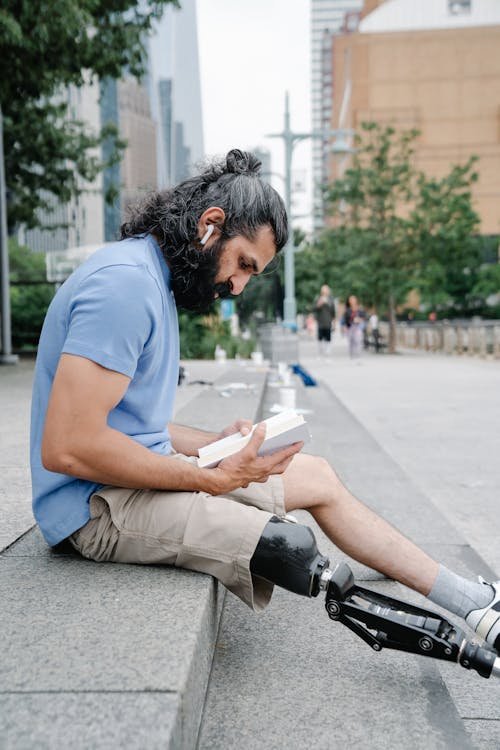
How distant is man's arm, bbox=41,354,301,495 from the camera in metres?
2.10

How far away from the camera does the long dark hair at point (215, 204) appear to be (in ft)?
8.19

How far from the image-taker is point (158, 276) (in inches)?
94.7

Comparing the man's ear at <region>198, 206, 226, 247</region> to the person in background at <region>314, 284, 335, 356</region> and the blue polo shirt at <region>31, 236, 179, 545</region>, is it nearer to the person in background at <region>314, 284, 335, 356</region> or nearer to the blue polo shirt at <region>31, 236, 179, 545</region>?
the blue polo shirt at <region>31, 236, 179, 545</region>

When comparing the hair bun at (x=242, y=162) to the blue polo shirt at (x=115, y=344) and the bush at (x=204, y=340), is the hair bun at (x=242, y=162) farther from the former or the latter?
the bush at (x=204, y=340)

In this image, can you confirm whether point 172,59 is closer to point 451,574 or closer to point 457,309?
point 457,309

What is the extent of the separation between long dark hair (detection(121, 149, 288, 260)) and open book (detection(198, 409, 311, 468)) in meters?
0.61

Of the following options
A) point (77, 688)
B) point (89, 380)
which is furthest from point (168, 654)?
point (89, 380)

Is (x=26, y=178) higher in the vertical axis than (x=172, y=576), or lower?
higher

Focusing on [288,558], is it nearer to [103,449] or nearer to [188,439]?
[103,449]

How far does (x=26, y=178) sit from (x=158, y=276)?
14810 millimetres

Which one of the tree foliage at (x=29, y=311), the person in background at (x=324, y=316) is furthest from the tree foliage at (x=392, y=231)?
the tree foliage at (x=29, y=311)

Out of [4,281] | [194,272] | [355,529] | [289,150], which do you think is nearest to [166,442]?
[194,272]

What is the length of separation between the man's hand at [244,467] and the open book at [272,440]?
0.04m

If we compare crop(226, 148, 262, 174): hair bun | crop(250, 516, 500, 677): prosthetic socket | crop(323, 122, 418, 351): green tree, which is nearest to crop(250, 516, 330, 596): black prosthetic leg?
crop(250, 516, 500, 677): prosthetic socket
